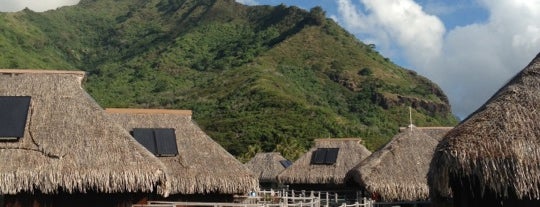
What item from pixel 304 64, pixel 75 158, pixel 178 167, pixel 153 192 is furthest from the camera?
pixel 304 64

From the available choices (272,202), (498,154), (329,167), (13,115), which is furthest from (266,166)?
(498,154)

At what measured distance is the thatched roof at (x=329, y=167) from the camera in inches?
1099

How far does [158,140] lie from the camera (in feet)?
60.6

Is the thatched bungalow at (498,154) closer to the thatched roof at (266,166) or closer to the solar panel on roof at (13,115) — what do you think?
the solar panel on roof at (13,115)

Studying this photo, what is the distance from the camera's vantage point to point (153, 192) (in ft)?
49.7

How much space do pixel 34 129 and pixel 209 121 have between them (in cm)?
4529

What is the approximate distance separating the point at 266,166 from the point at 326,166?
928 centimetres

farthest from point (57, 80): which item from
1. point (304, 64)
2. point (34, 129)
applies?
point (304, 64)

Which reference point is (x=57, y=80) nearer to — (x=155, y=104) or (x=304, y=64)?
(x=155, y=104)

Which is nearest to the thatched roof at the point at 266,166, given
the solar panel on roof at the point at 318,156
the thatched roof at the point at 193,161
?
the solar panel on roof at the point at 318,156

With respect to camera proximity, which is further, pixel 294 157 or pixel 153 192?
pixel 294 157

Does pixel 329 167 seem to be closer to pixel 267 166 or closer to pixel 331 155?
pixel 331 155

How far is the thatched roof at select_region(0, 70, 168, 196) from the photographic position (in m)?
13.5

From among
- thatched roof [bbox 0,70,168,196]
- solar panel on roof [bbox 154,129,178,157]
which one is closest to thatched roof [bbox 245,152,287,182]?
solar panel on roof [bbox 154,129,178,157]
